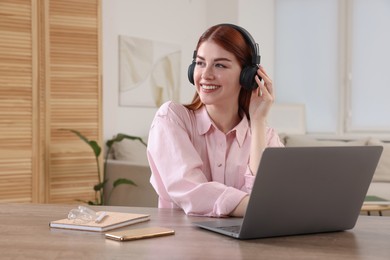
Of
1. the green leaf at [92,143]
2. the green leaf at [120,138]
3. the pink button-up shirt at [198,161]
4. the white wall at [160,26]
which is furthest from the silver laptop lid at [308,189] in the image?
the white wall at [160,26]

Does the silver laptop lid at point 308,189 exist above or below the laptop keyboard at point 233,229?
above

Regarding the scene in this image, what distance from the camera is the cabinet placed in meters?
4.53

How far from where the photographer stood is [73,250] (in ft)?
4.23

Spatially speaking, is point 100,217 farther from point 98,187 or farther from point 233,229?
point 98,187

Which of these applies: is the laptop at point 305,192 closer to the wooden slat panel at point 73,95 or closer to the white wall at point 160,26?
the wooden slat panel at point 73,95

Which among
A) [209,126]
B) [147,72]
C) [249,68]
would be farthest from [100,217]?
[147,72]

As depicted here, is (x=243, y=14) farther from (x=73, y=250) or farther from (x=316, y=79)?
(x=73, y=250)

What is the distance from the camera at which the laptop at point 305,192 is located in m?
1.36

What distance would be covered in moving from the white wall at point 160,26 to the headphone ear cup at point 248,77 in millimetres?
3748

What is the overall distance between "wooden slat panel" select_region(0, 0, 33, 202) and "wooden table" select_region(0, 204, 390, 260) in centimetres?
300

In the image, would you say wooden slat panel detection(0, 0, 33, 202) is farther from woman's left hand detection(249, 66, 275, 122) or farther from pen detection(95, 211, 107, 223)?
pen detection(95, 211, 107, 223)

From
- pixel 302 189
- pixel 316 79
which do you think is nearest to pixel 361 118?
pixel 316 79

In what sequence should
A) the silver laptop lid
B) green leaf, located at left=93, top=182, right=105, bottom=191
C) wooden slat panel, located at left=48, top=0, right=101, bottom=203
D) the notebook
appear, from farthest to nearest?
green leaf, located at left=93, top=182, right=105, bottom=191, wooden slat panel, located at left=48, top=0, right=101, bottom=203, the notebook, the silver laptop lid

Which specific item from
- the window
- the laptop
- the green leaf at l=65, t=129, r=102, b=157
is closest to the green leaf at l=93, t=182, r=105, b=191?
the green leaf at l=65, t=129, r=102, b=157
